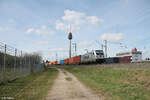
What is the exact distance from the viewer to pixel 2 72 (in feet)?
35.8

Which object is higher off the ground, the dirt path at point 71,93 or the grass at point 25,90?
the grass at point 25,90

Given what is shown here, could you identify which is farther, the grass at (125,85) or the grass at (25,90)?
the grass at (125,85)

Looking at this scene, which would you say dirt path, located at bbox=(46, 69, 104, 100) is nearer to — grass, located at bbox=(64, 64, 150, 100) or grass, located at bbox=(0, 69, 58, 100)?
grass, located at bbox=(0, 69, 58, 100)

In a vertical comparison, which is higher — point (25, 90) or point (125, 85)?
point (25, 90)

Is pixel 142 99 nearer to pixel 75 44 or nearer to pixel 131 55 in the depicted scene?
pixel 131 55

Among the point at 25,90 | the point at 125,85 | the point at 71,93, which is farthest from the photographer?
the point at 125,85

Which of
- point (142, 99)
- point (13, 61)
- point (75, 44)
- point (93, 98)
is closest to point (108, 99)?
point (93, 98)

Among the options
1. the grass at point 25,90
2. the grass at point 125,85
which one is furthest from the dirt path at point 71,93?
the grass at point 125,85

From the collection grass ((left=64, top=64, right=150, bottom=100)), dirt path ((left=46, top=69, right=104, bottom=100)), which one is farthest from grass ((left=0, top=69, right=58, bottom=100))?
grass ((left=64, top=64, right=150, bottom=100))

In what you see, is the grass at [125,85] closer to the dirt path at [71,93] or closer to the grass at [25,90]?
the dirt path at [71,93]

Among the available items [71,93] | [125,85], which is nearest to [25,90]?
[71,93]

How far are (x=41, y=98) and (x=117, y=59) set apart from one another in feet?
109

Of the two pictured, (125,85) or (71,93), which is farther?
(125,85)

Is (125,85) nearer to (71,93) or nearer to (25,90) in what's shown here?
(71,93)
